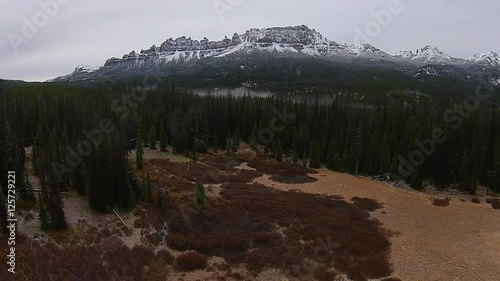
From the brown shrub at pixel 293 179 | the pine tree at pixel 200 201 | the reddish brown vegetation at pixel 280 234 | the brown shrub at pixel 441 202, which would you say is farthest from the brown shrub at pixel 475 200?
the pine tree at pixel 200 201

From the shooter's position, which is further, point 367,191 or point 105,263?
point 367,191

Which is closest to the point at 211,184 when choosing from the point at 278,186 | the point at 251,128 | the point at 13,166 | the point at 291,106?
the point at 278,186

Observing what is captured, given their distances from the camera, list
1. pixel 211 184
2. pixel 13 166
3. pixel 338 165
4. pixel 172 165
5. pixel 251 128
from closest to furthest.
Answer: pixel 13 166 → pixel 211 184 → pixel 172 165 → pixel 338 165 → pixel 251 128

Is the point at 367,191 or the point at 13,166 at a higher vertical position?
the point at 13,166

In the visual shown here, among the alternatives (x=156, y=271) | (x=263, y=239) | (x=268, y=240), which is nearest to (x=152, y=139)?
(x=263, y=239)

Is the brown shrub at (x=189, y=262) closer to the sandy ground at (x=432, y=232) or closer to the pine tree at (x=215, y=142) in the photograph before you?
the sandy ground at (x=432, y=232)

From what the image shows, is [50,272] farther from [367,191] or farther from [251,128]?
[251,128]

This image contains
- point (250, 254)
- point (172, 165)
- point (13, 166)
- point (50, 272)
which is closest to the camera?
→ point (50, 272)
